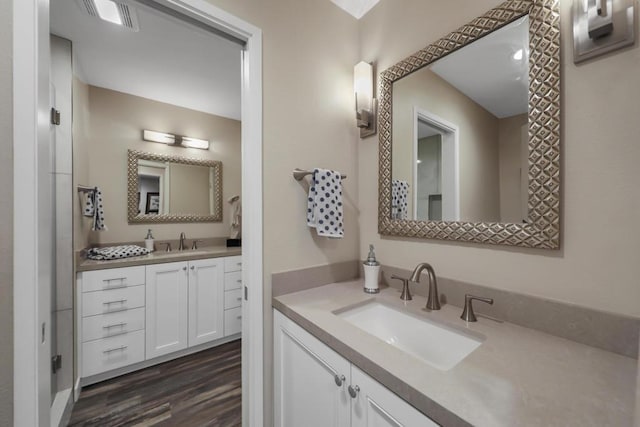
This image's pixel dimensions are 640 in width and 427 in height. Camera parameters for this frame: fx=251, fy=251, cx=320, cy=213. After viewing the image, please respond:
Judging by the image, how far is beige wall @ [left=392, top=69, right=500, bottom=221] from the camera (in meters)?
1.00

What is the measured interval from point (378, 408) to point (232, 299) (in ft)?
6.91

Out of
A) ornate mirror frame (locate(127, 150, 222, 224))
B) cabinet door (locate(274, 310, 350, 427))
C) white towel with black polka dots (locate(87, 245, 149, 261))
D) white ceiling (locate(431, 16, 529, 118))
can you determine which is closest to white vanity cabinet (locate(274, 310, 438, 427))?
cabinet door (locate(274, 310, 350, 427))

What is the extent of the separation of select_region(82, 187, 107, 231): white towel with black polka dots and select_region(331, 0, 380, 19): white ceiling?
232 cm

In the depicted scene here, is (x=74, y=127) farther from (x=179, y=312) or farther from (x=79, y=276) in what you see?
(x=179, y=312)

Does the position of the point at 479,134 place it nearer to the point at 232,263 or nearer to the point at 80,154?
the point at 232,263

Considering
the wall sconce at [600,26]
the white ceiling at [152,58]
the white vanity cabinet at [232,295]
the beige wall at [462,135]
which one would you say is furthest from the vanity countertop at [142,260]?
the wall sconce at [600,26]

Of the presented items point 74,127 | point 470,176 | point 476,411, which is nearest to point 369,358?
point 476,411

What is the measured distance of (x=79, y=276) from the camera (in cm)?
179

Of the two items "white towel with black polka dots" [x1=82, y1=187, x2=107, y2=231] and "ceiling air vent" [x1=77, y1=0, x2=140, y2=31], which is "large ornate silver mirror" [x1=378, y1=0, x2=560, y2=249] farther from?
"white towel with black polka dots" [x1=82, y1=187, x2=107, y2=231]

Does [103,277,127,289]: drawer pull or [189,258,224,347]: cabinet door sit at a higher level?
[103,277,127,289]: drawer pull

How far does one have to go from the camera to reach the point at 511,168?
93 cm

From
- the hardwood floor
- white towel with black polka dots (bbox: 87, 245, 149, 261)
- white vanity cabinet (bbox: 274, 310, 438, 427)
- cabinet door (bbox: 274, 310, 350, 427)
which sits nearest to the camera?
white vanity cabinet (bbox: 274, 310, 438, 427)

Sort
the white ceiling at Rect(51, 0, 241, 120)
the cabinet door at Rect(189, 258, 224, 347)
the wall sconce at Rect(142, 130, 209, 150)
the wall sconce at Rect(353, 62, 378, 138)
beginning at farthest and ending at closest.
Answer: the wall sconce at Rect(142, 130, 209, 150)
the cabinet door at Rect(189, 258, 224, 347)
the white ceiling at Rect(51, 0, 241, 120)
the wall sconce at Rect(353, 62, 378, 138)

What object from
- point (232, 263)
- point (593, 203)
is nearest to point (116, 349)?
point (232, 263)
